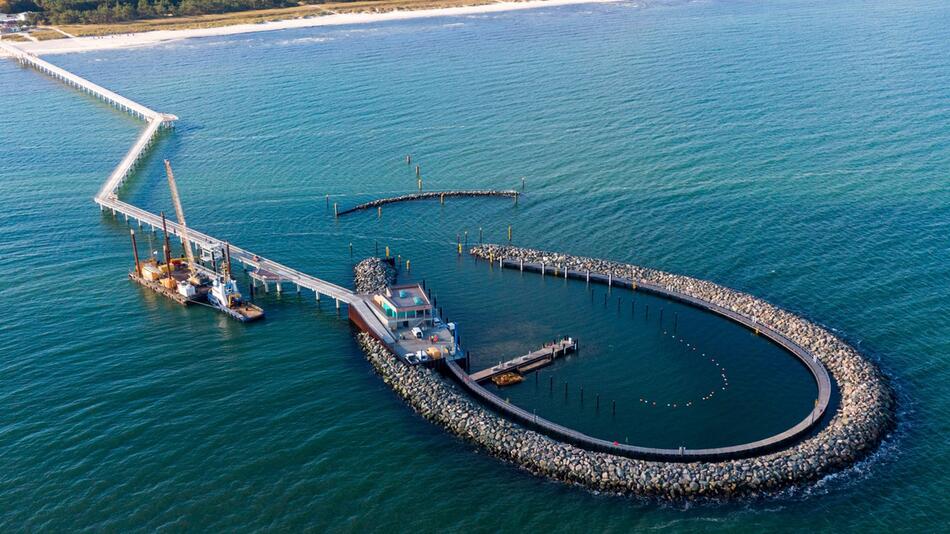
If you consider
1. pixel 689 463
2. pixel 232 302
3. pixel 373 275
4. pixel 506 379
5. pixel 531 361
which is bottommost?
pixel 689 463

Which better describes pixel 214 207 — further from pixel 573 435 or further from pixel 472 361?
pixel 573 435

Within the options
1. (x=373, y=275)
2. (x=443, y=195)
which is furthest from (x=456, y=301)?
(x=443, y=195)

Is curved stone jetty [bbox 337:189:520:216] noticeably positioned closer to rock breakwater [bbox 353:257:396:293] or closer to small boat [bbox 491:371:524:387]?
rock breakwater [bbox 353:257:396:293]

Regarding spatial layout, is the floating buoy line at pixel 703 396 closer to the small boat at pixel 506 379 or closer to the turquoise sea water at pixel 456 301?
the turquoise sea water at pixel 456 301

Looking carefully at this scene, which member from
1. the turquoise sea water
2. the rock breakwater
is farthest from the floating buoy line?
the rock breakwater

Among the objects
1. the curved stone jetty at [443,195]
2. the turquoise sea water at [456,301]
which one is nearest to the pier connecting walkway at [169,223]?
the turquoise sea water at [456,301]

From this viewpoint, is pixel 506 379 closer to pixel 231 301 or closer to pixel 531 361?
pixel 531 361
